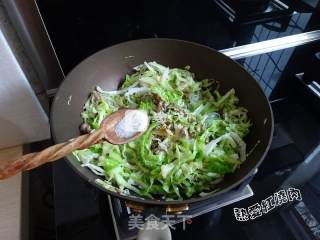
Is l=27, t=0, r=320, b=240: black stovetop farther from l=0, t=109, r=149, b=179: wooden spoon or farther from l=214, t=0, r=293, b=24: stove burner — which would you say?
l=0, t=109, r=149, b=179: wooden spoon

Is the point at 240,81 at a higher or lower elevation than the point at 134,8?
lower

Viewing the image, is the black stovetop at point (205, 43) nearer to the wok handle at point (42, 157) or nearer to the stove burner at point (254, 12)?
the stove burner at point (254, 12)

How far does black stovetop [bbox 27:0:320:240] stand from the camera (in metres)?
0.64

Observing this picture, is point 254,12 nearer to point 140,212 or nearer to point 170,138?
point 170,138

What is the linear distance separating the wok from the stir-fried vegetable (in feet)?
0.07

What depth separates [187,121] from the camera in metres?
0.68

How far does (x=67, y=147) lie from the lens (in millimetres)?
500

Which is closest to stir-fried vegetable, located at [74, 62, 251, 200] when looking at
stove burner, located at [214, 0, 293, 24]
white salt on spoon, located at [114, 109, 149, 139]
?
white salt on spoon, located at [114, 109, 149, 139]

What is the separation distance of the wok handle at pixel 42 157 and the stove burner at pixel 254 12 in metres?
0.48

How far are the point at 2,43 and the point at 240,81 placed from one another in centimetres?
54

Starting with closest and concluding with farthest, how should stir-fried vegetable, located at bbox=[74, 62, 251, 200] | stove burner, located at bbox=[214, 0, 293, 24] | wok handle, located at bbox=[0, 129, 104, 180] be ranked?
wok handle, located at bbox=[0, 129, 104, 180], stir-fried vegetable, located at bbox=[74, 62, 251, 200], stove burner, located at bbox=[214, 0, 293, 24]

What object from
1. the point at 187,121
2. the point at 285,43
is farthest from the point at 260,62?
the point at 187,121

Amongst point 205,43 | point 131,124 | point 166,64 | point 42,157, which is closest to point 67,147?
point 42,157

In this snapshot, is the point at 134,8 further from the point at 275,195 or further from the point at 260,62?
the point at 275,195
